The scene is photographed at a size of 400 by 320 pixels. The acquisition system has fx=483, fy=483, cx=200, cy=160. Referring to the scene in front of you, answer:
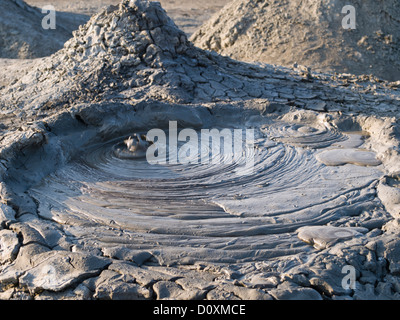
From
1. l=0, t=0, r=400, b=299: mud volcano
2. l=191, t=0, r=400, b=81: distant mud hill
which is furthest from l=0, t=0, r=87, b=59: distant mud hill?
l=0, t=0, r=400, b=299: mud volcano

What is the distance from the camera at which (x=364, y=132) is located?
3.50m

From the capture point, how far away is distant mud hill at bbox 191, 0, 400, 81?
677cm

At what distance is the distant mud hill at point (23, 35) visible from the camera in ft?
25.0

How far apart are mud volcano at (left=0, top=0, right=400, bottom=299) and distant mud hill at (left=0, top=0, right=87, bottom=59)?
3.30 metres

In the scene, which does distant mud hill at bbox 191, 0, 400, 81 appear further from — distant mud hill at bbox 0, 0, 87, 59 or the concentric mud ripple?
the concentric mud ripple

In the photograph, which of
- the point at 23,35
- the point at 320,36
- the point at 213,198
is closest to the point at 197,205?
the point at 213,198

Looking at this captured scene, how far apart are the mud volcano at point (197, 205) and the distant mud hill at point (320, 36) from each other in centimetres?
270

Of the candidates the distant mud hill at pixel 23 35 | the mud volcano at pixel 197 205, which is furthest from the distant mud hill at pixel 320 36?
the distant mud hill at pixel 23 35

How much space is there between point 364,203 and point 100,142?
72.5 inches

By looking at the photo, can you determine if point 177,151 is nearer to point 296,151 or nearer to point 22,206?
point 296,151

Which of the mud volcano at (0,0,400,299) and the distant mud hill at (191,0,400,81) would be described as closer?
the mud volcano at (0,0,400,299)

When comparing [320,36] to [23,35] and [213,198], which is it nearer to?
[23,35]

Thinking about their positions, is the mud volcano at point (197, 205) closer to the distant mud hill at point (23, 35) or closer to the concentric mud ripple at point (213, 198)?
the concentric mud ripple at point (213, 198)

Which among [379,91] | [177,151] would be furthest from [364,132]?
[379,91]
